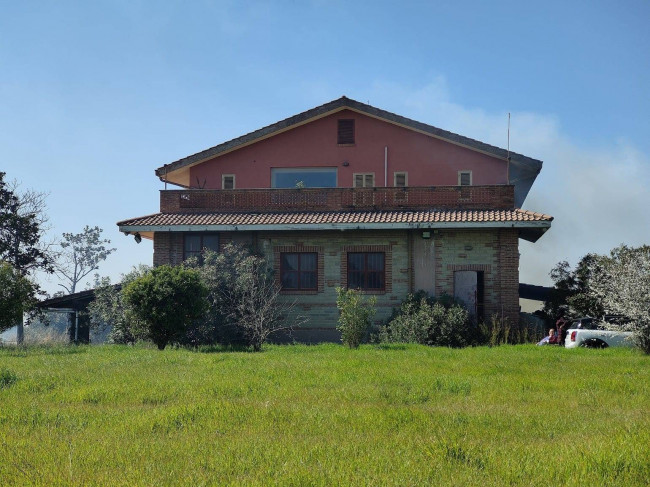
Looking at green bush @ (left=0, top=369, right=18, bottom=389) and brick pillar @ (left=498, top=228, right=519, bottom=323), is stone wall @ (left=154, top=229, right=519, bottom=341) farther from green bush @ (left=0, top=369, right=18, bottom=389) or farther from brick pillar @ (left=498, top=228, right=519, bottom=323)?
green bush @ (left=0, top=369, right=18, bottom=389)

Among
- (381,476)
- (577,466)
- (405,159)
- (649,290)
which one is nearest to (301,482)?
(381,476)

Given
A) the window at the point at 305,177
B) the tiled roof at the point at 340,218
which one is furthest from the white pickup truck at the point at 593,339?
the window at the point at 305,177

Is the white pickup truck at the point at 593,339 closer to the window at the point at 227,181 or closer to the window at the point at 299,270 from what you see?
the window at the point at 299,270

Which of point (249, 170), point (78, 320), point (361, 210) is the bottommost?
point (78, 320)

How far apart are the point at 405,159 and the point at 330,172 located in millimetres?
2896

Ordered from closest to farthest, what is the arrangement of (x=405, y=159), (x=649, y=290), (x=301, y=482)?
(x=301, y=482)
(x=649, y=290)
(x=405, y=159)

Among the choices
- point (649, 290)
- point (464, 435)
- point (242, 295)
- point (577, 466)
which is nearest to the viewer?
point (577, 466)

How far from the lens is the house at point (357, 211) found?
24.9 m

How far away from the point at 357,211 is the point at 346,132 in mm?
4221

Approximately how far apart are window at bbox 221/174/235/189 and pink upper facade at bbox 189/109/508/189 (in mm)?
116

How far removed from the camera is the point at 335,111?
94.9ft

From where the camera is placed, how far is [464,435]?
814 cm

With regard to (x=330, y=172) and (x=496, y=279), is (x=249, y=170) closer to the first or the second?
(x=330, y=172)

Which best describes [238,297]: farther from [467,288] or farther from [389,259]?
[467,288]
